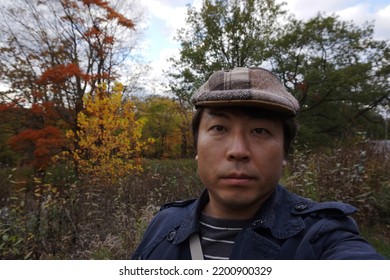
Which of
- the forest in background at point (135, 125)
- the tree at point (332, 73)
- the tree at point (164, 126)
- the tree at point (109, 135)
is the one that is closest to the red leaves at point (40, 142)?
the forest in background at point (135, 125)

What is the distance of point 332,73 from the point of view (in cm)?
1217

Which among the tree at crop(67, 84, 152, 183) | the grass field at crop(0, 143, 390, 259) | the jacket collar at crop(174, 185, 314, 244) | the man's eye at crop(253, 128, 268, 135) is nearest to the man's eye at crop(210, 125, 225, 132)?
the man's eye at crop(253, 128, 268, 135)

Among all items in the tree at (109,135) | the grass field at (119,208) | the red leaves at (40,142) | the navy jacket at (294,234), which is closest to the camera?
the navy jacket at (294,234)

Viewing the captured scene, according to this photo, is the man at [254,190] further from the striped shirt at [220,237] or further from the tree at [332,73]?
the tree at [332,73]

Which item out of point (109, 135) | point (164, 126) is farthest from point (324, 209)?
point (164, 126)

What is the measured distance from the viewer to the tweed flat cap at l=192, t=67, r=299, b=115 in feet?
3.15

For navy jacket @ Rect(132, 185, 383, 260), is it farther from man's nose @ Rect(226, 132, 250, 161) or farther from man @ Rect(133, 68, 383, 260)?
man's nose @ Rect(226, 132, 250, 161)

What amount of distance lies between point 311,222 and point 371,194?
377 cm

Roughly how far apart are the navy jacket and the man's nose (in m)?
0.19

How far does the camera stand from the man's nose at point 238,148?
3.17ft

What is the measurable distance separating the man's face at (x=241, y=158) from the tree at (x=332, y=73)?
A: 36.3ft

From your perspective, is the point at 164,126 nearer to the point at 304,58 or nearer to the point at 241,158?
the point at 304,58

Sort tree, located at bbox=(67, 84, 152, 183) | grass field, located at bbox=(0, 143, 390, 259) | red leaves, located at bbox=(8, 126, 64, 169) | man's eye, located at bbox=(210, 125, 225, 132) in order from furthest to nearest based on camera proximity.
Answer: red leaves, located at bbox=(8, 126, 64, 169) → tree, located at bbox=(67, 84, 152, 183) → grass field, located at bbox=(0, 143, 390, 259) → man's eye, located at bbox=(210, 125, 225, 132)
